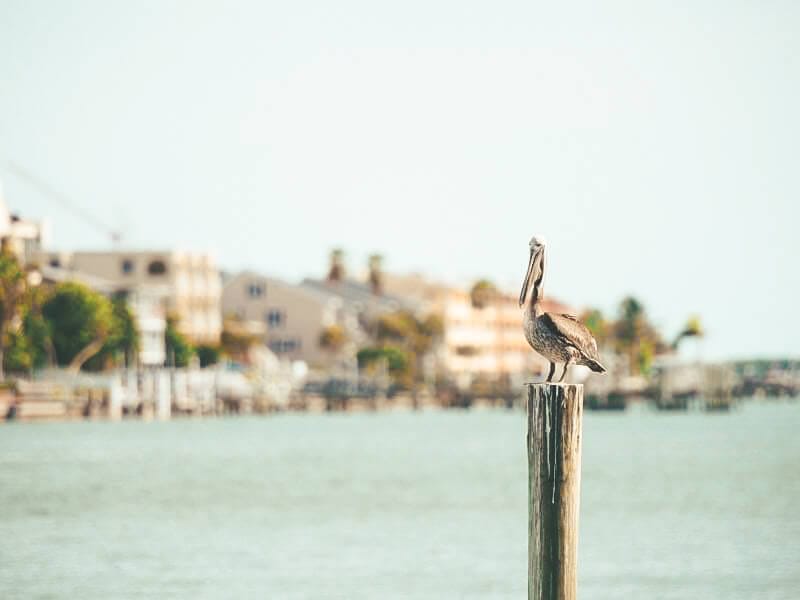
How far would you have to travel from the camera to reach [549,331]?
16.5 meters

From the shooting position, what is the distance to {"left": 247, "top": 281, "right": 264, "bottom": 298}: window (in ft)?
608

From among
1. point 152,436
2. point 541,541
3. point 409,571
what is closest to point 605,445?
point 152,436

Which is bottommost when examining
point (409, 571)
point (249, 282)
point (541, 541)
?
point (409, 571)

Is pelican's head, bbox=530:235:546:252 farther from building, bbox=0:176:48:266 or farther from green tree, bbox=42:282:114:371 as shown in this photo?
building, bbox=0:176:48:266

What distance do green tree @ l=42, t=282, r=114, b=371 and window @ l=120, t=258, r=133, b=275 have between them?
30444 mm

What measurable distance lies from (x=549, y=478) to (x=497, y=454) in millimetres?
82044

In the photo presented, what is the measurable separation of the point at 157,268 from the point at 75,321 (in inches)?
1375

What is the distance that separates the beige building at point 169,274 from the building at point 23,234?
1466 millimetres

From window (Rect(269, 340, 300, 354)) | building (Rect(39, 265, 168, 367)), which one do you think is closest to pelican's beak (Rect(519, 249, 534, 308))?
building (Rect(39, 265, 168, 367))

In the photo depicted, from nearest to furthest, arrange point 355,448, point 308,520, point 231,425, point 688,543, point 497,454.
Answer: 1. point 688,543
2. point 308,520
3. point 497,454
4. point 355,448
5. point 231,425

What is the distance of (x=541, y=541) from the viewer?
52.9 ft

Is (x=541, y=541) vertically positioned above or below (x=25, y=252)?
below

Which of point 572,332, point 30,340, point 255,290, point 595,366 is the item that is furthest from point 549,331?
point 255,290

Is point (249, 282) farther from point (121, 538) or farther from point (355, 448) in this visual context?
point (121, 538)
